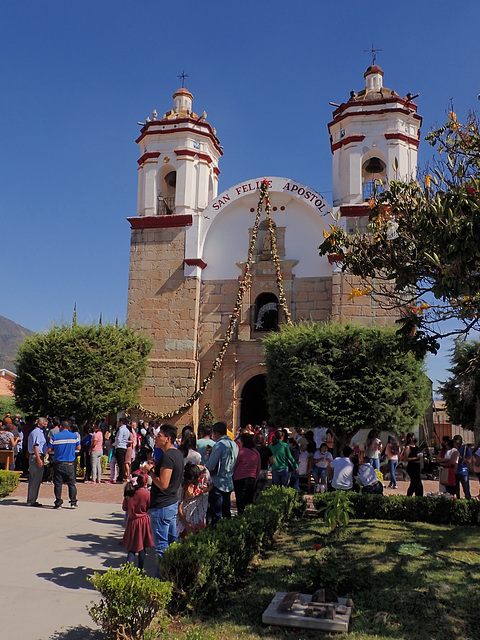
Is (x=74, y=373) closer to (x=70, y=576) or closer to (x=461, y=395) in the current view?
(x=70, y=576)

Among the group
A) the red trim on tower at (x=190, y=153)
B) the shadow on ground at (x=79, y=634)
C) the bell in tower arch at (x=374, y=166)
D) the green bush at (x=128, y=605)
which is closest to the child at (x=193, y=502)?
the shadow on ground at (x=79, y=634)

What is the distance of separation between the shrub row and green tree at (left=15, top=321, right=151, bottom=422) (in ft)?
38.9

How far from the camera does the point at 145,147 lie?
2428 centimetres

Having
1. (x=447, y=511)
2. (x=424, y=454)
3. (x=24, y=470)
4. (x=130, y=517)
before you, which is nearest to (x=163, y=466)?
(x=130, y=517)

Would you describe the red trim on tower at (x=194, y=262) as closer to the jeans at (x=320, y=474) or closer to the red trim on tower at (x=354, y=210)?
the red trim on tower at (x=354, y=210)

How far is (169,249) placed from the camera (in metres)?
23.2

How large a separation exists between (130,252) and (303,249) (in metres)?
7.16

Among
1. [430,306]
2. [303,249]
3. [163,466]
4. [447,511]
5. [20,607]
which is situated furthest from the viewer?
[303,249]

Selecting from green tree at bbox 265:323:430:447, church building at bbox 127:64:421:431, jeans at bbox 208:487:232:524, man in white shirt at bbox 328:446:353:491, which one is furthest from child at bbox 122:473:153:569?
church building at bbox 127:64:421:431

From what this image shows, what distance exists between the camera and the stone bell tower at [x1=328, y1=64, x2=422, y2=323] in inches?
843

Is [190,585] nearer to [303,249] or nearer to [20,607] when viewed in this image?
[20,607]

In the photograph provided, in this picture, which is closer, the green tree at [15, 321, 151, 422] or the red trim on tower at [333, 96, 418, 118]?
the green tree at [15, 321, 151, 422]

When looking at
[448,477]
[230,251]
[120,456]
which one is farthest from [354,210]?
[120,456]

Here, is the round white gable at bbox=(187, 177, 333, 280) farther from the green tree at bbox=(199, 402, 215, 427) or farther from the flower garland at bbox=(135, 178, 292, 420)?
the green tree at bbox=(199, 402, 215, 427)
